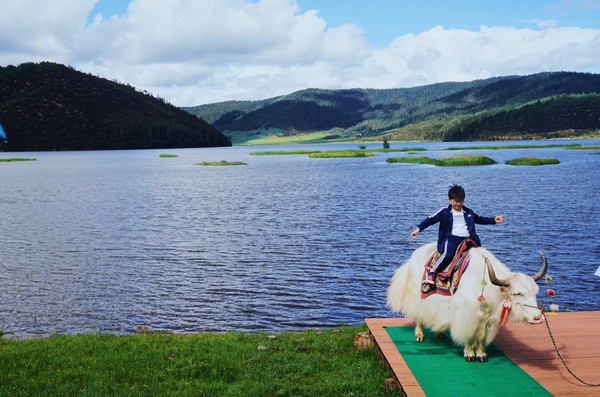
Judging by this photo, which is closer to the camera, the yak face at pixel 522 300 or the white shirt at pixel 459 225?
the yak face at pixel 522 300

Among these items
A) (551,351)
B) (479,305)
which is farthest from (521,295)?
(551,351)

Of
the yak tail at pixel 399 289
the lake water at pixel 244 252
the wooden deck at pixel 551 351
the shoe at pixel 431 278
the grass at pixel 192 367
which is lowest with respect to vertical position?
→ the lake water at pixel 244 252

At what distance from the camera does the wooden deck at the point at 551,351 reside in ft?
31.7

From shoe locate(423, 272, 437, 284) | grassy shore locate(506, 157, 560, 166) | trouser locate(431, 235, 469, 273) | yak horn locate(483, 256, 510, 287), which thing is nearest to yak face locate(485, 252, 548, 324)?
yak horn locate(483, 256, 510, 287)

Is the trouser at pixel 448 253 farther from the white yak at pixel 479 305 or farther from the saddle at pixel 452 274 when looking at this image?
the white yak at pixel 479 305

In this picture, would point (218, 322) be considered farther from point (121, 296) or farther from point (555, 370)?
point (555, 370)

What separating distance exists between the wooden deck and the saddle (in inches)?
54.2

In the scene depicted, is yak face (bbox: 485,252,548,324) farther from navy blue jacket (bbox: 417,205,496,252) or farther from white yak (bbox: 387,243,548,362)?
navy blue jacket (bbox: 417,205,496,252)

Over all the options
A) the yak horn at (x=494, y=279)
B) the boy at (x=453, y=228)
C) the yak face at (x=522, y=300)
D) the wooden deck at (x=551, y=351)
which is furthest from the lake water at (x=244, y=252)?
the yak horn at (x=494, y=279)

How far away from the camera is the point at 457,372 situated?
10.4 m

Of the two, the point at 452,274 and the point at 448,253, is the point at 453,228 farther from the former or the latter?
the point at 452,274

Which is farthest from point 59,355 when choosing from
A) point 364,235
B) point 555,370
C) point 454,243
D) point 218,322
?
point 364,235

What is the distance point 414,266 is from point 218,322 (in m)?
9.04

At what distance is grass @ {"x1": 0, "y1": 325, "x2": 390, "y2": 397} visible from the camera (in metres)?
10.6
